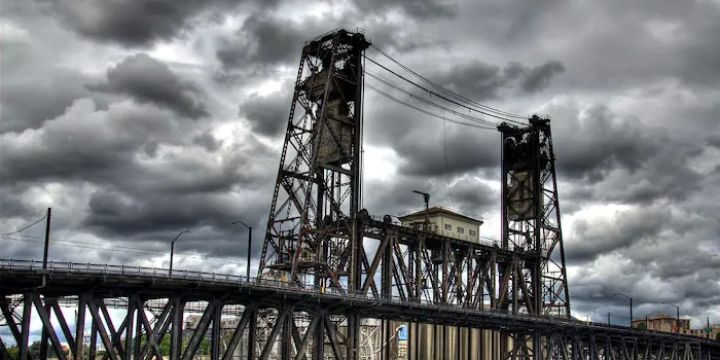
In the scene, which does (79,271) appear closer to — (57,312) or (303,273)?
(57,312)

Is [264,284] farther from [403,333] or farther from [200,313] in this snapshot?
[403,333]

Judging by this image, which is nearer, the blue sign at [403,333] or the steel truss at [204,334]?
the steel truss at [204,334]

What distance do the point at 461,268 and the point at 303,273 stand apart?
69.1 ft

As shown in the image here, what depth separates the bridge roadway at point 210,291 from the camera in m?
47.0

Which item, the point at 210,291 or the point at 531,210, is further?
the point at 531,210

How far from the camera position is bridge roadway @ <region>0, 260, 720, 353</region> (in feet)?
154

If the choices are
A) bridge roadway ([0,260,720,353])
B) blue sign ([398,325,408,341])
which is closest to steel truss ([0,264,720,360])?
bridge roadway ([0,260,720,353])

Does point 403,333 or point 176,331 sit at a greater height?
point 403,333

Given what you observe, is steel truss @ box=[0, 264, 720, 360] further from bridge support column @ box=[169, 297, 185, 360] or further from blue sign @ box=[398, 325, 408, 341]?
blue sign @ box=[398, 325, 408, 341]

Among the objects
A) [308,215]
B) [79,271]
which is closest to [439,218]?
[308,215]

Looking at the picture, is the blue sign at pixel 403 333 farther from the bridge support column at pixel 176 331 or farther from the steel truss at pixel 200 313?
the bridge support column at pixel 176 331

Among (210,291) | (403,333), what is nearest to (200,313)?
(210,291)

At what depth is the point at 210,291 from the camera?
181ft

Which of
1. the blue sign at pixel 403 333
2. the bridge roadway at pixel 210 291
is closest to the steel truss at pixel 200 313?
the bridge roadway at pixel 210 291
